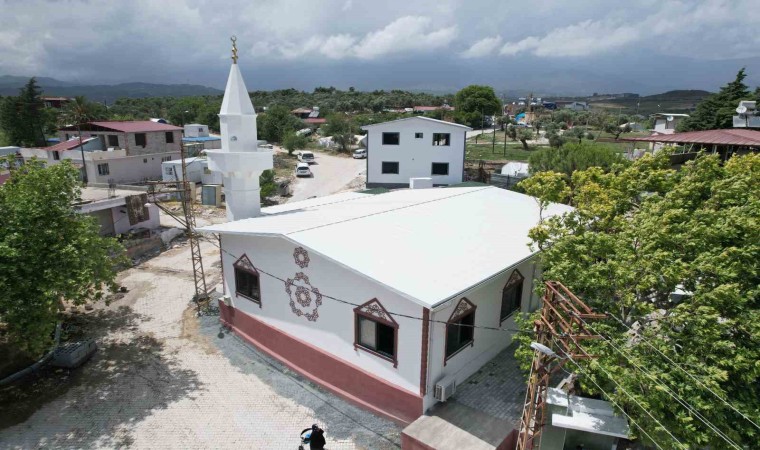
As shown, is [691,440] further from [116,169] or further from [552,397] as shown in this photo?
[116,169]

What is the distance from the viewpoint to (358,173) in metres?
57.1

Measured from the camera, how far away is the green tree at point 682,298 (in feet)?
27.8

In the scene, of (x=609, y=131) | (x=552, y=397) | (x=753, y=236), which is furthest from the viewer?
(x=609, y=131)

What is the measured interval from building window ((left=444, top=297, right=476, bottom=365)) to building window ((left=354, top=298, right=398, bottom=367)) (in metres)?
1.58

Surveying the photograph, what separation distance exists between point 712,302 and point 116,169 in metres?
47.8

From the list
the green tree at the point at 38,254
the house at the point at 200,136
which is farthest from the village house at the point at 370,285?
the house at the point at 200,136

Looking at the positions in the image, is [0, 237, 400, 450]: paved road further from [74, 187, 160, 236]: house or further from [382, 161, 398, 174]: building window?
[382, 161, 398, 174]: building window

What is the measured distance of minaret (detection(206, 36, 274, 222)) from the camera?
1791 centimetres

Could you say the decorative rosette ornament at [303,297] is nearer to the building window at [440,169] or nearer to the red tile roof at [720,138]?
the building window at [440,169]

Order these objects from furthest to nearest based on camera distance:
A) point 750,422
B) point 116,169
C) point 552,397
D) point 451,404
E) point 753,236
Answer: point 116,169, point 451,404, point 552,397, point 753,236, point 750,422

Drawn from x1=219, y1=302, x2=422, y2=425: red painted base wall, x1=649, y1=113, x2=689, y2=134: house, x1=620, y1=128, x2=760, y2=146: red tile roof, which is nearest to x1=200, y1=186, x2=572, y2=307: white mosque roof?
x1=219, y1=302, x2=422, y2=425: red painted base wall

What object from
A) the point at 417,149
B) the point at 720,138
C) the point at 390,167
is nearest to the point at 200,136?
the point at 390,167

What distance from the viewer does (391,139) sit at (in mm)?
41281

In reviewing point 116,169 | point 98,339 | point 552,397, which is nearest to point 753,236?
point 552,397
